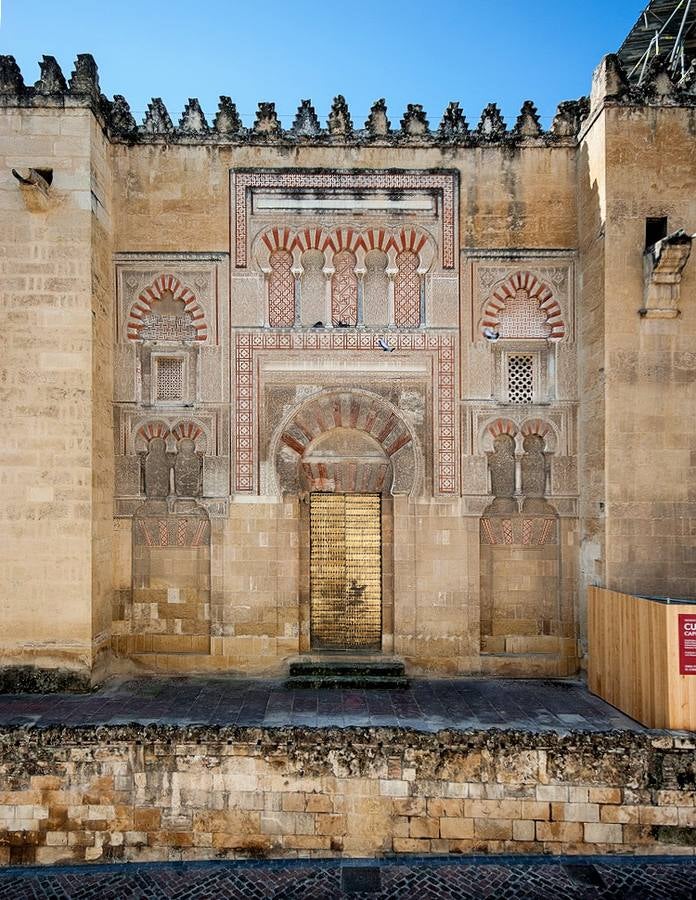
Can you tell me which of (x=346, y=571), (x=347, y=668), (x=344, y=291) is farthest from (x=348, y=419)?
(x=347, y=668)

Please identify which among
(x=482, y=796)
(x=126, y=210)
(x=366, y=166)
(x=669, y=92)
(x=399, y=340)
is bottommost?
(x=482, y=796)

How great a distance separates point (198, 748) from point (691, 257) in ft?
27.2

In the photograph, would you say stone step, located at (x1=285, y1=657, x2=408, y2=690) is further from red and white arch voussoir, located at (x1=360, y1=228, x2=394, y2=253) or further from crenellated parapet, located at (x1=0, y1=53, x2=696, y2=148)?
crenellated parapet, located at (x1=0, y1=53, x2=696, y2=148)

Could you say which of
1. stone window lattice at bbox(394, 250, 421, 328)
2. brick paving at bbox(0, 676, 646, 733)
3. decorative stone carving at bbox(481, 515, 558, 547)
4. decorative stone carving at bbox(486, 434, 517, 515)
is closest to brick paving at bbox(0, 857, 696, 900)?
brick paving at bbox(0, 676, 646, 733)

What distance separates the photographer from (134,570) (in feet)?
26.8

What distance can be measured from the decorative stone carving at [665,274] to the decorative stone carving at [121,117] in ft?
23.7

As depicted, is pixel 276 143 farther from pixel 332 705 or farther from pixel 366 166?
pixel 332 705

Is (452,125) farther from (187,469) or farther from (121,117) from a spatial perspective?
(187,469)

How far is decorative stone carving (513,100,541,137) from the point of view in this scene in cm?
814

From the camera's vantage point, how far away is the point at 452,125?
8.18 m

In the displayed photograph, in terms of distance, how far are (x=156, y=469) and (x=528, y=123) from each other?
23.6 feet

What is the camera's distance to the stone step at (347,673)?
300 inches

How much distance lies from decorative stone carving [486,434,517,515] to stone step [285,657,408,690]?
2.55 m

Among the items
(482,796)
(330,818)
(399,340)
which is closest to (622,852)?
(482,796)
